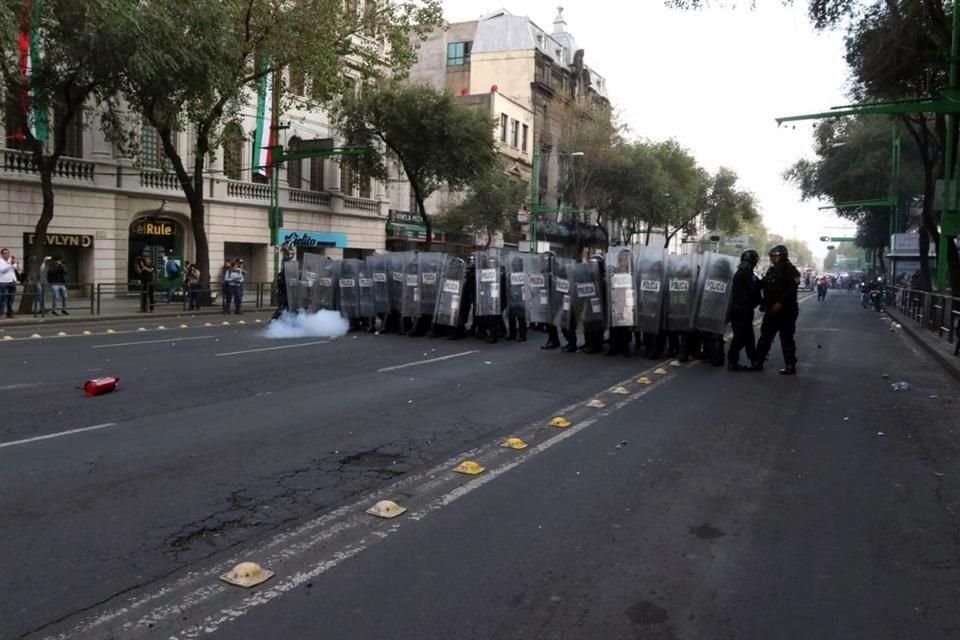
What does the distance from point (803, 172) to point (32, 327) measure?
40.1m

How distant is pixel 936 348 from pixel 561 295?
766cm

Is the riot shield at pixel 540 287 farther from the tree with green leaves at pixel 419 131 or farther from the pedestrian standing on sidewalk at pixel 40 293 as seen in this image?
the tree with green leaves at pixel 419 131

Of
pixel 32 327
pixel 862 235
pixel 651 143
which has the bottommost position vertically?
pixel 32 327

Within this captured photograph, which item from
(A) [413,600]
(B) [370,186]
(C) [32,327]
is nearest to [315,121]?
(B) [370,186]

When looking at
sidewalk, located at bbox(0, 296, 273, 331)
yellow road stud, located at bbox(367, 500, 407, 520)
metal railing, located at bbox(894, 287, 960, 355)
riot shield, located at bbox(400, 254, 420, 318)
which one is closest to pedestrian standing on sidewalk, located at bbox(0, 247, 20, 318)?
sidewalk, located at bbox(0, 296, 273, 331)

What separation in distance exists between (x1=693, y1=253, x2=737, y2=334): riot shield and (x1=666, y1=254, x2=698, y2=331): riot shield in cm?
13

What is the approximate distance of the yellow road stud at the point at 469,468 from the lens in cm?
614

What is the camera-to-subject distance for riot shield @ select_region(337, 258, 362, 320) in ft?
57.5

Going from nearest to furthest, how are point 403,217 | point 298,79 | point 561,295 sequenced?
1. point 561,295
2. point 298,79
3. point 403,217

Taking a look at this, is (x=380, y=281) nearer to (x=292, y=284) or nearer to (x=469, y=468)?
(x=292, y=284)

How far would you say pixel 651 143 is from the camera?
5653 centimetres

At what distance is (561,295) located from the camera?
14.6m

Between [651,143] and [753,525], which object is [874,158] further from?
[753,525]

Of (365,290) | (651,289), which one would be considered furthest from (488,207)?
(651,289)
